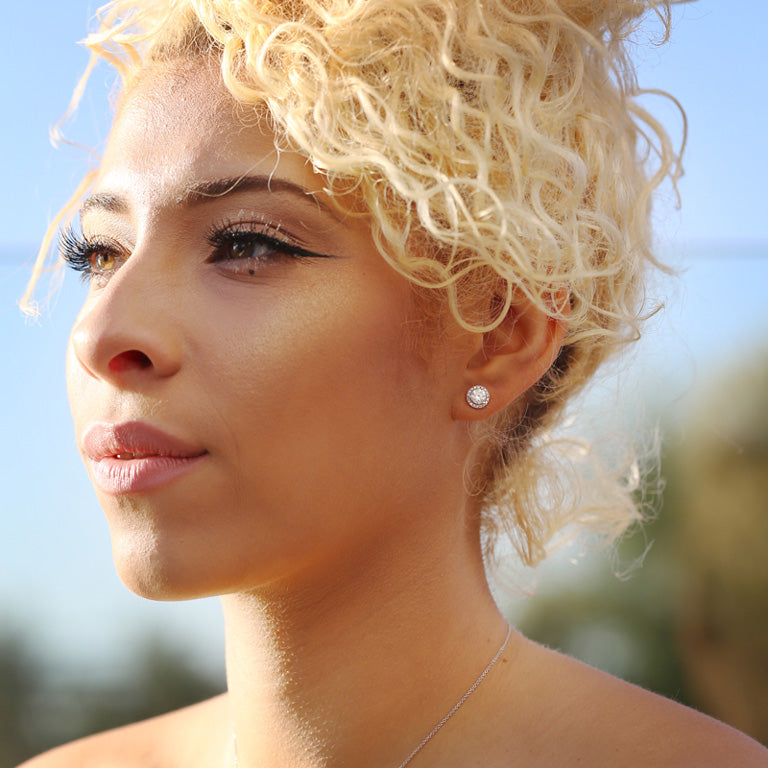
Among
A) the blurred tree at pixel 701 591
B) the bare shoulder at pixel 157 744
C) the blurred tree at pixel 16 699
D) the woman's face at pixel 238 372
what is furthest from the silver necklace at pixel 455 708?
the blurred tree at pixel 16 699

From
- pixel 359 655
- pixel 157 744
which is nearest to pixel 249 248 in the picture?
pixel 359 655

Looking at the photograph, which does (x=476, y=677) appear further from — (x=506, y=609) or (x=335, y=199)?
(x=506, y=609)

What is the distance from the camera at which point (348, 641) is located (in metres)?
1.62

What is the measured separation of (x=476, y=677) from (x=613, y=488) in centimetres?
77

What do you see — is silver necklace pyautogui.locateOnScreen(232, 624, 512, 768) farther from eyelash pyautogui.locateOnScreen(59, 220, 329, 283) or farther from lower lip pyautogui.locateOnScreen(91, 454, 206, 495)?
eyelash pyautogui.locateOnScreen(59, 220, 329, 283)

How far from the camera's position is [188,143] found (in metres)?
1.53

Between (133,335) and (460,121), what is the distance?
637 mm

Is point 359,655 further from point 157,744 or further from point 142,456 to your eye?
point 157,744

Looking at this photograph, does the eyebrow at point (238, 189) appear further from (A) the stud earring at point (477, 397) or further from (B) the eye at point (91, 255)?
(A) the stud earring at point (477, 397)

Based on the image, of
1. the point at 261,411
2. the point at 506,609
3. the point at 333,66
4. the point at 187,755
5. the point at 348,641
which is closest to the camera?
the point at 261,411

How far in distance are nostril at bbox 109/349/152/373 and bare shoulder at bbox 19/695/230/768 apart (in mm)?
1017

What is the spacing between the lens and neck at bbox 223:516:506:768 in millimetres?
1619

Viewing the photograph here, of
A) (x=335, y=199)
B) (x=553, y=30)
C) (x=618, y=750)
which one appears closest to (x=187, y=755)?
(x=618, y=750)

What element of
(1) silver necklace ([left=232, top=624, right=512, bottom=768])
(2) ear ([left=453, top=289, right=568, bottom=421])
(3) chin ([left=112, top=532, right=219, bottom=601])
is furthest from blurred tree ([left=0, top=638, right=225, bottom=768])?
(2) ear ([left=453, top=289, right=568, bottom=421])
